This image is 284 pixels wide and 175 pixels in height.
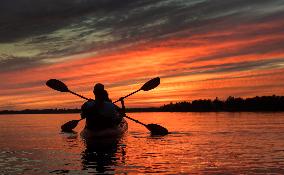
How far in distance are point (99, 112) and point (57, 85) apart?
633 centimetres

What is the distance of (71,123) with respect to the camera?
3431 centimetres

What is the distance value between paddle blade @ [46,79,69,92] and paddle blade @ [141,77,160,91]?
5948 millimetres

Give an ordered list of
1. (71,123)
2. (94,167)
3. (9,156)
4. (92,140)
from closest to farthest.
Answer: (94,167), (9,156), (92,140), (71,123)

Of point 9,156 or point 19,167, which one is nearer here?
point 19,167

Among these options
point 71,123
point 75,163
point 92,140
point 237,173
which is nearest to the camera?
point 237,173

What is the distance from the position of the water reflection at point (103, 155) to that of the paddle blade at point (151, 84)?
7.08m

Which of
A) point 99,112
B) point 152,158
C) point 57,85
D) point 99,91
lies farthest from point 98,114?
point 152,158

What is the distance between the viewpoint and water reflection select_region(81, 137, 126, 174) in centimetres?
1631

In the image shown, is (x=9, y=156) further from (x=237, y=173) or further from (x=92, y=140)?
(x=237, y=173)

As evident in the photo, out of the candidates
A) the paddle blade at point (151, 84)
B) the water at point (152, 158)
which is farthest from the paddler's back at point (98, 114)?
the paddle blade at point (151, 84)

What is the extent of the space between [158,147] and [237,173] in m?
8.63

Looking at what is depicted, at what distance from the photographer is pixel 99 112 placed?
26922 millimetres

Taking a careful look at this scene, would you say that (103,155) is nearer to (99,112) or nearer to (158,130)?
(99,112)

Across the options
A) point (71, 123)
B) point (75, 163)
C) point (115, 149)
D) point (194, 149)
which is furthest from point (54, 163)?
point (71, 123)
